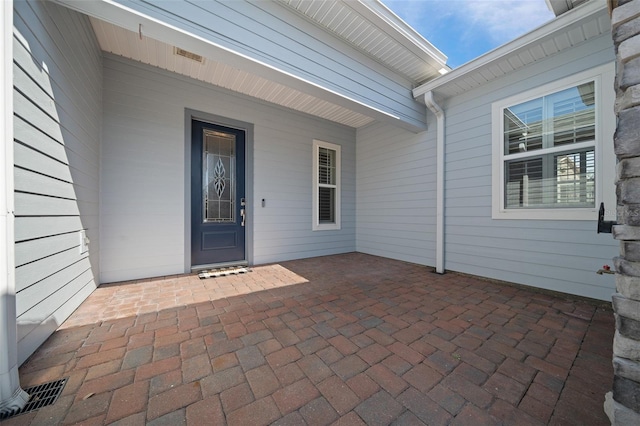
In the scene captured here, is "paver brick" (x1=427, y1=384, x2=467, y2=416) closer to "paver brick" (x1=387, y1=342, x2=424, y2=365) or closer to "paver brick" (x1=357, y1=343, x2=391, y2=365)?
"paver brick" (x1=387, y1=342, x2=424, y2=365)

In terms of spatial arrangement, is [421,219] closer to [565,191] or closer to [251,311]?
[565,191]

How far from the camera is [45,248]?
5.59 ft

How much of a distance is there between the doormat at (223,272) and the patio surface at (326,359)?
0.61 metres

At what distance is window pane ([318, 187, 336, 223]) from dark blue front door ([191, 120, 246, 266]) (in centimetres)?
164

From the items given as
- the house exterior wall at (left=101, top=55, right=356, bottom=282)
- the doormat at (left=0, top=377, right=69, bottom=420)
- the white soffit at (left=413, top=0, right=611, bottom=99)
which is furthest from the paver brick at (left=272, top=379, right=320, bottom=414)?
the white soffit at (left=413, top=0, right=611, bottom=99)

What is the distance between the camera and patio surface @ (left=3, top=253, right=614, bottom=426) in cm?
116

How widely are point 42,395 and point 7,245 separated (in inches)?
31.6

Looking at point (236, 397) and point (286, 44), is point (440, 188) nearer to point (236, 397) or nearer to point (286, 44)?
point (286, 44)

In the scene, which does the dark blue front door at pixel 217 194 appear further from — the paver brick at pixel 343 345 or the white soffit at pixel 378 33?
the paver brick at pixel 343 345

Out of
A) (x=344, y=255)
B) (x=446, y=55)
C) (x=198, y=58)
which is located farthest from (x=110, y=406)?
(x=446, y=55)

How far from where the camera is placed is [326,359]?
5.12 ft

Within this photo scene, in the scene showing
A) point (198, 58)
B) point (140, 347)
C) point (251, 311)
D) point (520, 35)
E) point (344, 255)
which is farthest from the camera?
point (344, 255)

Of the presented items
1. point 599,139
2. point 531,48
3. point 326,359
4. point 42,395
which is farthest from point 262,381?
point 531,48

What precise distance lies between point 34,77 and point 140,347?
1.95m
